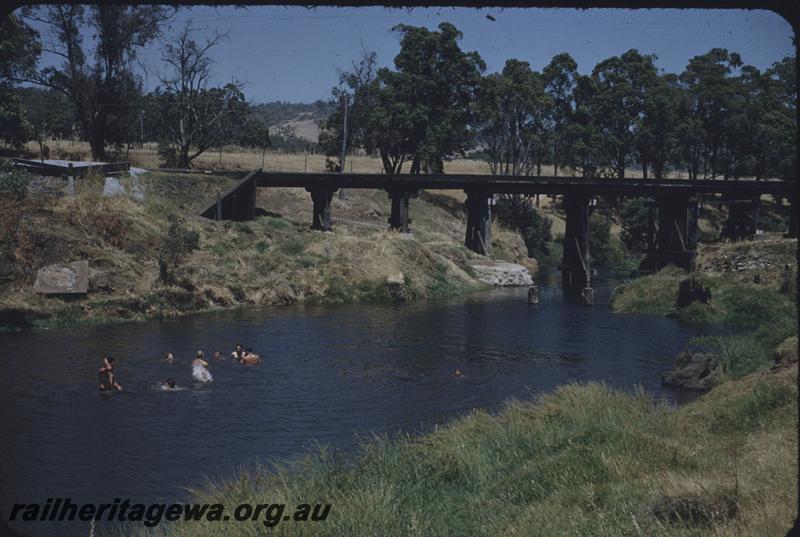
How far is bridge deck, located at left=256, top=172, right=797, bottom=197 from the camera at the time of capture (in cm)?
5944

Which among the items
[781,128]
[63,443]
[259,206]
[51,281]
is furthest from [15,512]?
[781,128]

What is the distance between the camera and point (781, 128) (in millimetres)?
81938

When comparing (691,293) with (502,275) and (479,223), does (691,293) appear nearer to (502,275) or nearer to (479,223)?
(502,275)

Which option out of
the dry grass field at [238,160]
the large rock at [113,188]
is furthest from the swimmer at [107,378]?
the dry grass field at [238,160]

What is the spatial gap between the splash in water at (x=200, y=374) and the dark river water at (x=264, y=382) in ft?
1.08

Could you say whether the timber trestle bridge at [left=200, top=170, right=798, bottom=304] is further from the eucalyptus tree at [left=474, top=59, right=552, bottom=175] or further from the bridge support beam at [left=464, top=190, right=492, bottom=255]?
the eucalyptus tree at [left=474, top=59, right=552, bottom=175]

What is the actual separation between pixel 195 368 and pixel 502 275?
128 feet

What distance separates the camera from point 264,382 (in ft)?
90.0

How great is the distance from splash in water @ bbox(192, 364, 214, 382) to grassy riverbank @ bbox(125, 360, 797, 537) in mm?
10268

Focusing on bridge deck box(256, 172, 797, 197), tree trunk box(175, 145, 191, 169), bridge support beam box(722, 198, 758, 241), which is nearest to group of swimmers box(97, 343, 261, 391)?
bridge deck box(256, 172, 797, 197)

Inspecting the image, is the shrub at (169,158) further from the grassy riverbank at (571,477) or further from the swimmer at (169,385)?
the grassy riverbank at (571,477)

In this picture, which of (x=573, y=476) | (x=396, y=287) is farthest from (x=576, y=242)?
(x=573, y=476)

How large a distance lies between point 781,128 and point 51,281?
70.8m

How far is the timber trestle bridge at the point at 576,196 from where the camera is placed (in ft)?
195
